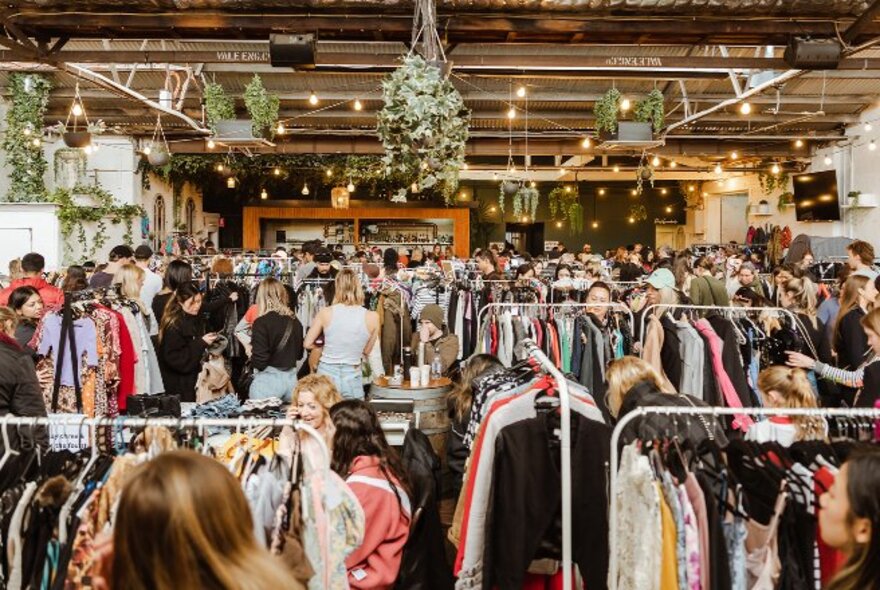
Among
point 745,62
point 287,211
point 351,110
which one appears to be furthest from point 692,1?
point 287,211

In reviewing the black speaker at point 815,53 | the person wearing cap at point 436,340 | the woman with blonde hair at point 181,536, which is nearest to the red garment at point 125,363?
the person wearing cap at point 436,340

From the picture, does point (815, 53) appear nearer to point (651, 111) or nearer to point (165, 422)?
point (651, 111)

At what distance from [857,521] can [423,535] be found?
1.91 meters

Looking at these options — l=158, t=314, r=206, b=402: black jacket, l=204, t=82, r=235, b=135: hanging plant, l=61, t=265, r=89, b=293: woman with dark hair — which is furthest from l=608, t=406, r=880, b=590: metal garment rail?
l=204, t=82, r=235, b=135: hanging plant

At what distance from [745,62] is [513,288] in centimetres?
327

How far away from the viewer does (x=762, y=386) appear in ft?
10.6

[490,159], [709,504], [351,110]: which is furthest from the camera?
[490,159]

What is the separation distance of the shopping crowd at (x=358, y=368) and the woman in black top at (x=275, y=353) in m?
0.01

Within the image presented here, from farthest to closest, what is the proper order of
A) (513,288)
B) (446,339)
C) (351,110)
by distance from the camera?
(351,110)
(513,288)
(446,339)

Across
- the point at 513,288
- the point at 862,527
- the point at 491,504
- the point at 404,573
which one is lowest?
the point at 404,573

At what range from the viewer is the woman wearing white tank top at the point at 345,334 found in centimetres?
499

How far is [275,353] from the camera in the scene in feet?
16.3

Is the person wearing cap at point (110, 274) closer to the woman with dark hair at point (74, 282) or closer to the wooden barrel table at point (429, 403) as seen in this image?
the woman with dark hair at point (74, 282)

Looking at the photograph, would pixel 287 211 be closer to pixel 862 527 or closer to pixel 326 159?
pixel 326 159
